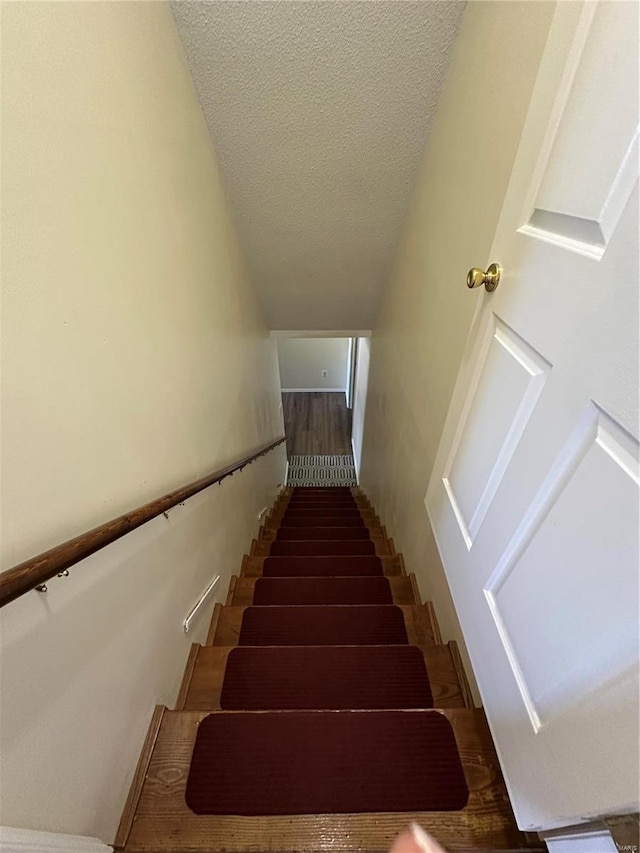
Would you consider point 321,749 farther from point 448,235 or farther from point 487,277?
point 448,235

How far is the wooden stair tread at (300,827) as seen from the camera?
0.95 metres

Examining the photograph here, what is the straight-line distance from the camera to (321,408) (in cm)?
722

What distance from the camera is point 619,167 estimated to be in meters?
0.53

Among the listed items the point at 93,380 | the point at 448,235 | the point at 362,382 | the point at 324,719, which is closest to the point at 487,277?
the point at 448,235

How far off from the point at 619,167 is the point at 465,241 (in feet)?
2.50

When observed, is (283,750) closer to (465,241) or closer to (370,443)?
(465,241)

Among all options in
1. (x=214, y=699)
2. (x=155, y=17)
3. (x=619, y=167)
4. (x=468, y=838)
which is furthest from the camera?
(x=214, y=699)

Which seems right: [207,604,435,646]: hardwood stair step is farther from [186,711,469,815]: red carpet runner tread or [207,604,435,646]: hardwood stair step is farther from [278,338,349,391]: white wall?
[278,338,349,391]: white wall

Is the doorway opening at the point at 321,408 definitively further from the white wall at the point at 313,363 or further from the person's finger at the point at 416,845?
the person's finger at the point at 416,845

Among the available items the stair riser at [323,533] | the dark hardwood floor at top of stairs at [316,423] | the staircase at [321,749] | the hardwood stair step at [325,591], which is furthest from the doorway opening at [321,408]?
the staircase at [321,749]

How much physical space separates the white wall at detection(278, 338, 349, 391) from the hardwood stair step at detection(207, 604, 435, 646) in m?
5.30

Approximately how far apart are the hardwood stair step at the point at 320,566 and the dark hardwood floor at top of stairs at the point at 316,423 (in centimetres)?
380

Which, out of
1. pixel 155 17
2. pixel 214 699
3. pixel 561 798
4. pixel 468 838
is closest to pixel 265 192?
pixel 155 17

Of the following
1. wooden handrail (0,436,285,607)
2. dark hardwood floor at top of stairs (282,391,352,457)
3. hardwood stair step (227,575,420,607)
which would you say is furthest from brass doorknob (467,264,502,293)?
dark hardwood floor at top of stairs (282,391,352,457)
